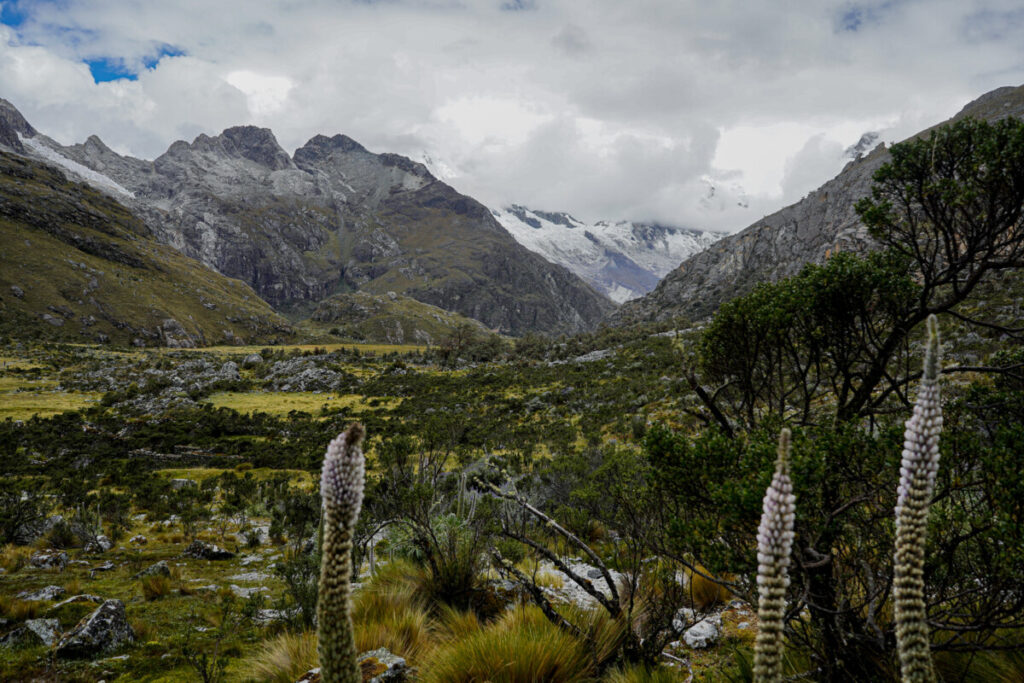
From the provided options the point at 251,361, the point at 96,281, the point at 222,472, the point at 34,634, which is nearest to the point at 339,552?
the point at 34,634

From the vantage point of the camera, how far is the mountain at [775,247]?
94.3 m

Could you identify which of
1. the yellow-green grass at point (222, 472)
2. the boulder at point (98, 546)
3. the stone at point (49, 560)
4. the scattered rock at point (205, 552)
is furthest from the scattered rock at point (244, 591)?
the yellow-green grass at point (222, 472)

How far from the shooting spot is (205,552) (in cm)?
1207

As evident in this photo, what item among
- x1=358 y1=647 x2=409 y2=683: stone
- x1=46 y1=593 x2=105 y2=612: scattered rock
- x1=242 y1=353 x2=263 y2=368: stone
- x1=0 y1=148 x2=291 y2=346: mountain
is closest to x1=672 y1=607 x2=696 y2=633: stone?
x1=358 y1=647 x2=409 y2=683: stone

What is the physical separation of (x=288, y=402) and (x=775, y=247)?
111199 mm

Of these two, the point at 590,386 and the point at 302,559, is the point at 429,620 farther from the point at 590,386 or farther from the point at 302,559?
the point at 590,386

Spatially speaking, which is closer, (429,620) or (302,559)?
(429,620)

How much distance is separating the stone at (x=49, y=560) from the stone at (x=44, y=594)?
94.3 inches

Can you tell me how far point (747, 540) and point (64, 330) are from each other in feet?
422

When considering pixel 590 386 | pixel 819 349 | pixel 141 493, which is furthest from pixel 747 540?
pixel 590 386

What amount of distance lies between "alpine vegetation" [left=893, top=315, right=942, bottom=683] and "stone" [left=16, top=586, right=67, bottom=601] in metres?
11.6

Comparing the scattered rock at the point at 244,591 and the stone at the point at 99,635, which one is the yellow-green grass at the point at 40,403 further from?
the stone at the point at 99,635

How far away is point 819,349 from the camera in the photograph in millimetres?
6512

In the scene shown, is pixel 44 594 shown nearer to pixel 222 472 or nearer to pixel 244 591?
pixel 244 591
